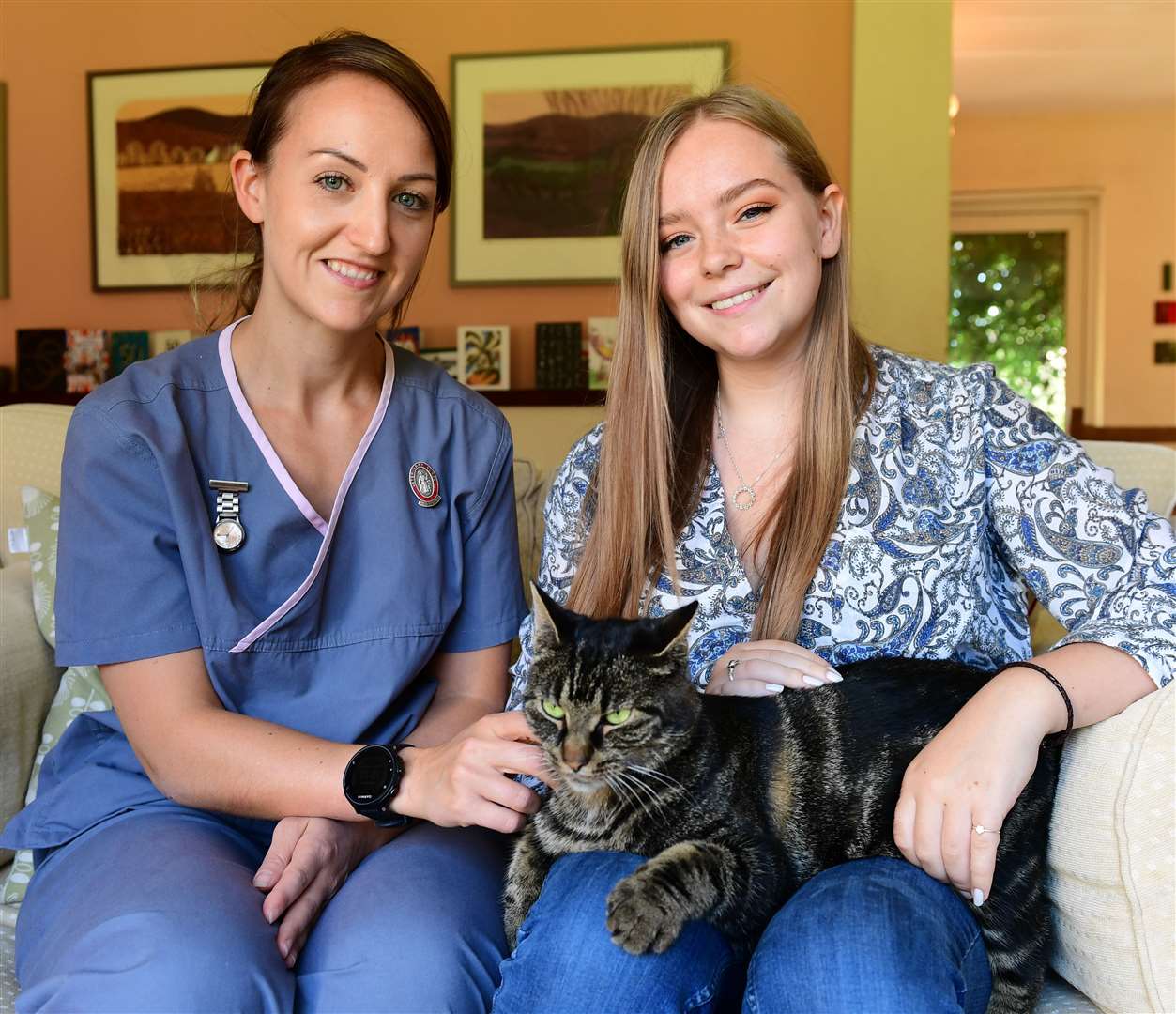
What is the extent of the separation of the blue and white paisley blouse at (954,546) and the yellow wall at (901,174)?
1.69m

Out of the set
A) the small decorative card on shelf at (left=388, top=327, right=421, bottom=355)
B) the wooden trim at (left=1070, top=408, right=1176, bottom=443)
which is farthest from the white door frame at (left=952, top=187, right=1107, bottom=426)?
the small decorative card on shelf at (left=388, top=327, right=421, bottom=355)

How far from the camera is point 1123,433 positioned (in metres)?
5.61

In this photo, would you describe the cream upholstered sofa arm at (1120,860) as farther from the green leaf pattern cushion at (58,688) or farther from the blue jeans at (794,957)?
the green leaf pattern cushion at (58,688)

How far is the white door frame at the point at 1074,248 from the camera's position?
782cm

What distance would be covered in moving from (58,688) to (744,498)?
1176 mm

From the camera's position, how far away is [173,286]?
3.72m

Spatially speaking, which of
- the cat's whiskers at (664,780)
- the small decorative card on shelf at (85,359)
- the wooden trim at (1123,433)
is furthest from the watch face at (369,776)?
the wooden trim at (1123,433)

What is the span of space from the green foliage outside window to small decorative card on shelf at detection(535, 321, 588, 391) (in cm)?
530

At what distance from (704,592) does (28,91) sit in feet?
11.3

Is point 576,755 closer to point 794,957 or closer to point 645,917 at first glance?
point 645,917

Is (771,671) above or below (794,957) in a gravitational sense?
above

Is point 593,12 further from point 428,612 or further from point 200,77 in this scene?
point 428,612

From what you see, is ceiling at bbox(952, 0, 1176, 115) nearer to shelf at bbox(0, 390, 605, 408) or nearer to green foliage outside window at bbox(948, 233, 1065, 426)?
green foliage outside window at bbox(948, 233, 1065, 426)

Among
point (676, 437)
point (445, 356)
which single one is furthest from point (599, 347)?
point (676, 437)
